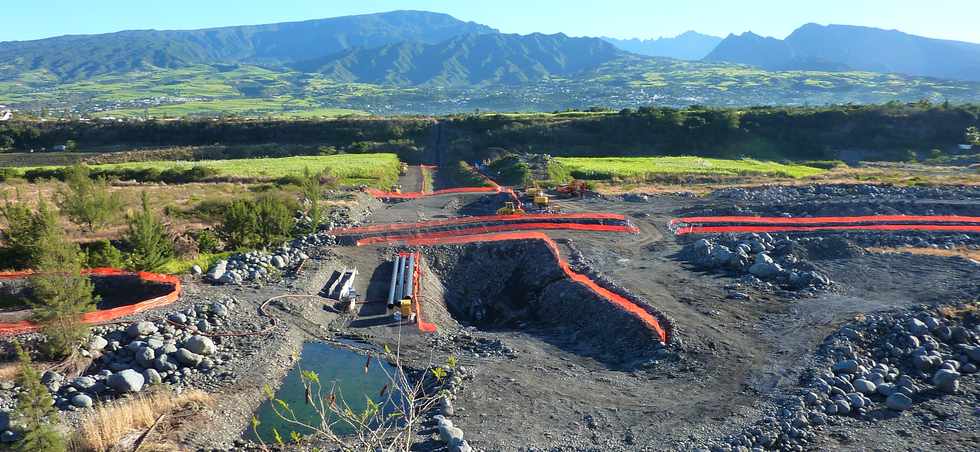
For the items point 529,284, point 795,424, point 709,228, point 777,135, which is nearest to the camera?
point 795,424

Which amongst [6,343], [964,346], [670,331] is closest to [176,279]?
[6,343]

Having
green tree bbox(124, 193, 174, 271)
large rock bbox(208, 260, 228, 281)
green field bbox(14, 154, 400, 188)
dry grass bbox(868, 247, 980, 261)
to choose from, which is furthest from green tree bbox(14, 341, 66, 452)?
green field bbox(14, 154, 400, 188)

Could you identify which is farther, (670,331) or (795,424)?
(670,331)

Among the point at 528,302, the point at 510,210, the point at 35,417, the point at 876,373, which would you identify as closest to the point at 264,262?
the point at 528,302

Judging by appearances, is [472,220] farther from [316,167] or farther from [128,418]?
[316,167]

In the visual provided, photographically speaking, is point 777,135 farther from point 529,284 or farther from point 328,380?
point 328,380

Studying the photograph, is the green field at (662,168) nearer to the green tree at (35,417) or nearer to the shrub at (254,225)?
the shrub at (254,225)

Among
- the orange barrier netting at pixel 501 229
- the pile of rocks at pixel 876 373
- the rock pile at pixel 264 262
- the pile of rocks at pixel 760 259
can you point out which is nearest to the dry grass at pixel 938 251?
the pile of rocks at pixel 760 259
